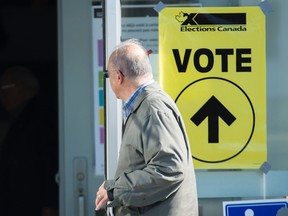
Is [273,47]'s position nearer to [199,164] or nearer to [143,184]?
[199,164]

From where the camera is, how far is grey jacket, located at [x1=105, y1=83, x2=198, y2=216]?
357 cm

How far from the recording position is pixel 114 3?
424 centimetres

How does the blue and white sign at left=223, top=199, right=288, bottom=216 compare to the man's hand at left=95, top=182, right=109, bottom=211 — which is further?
the blue and white sign at left=223, top=199, right=288, bottom=216

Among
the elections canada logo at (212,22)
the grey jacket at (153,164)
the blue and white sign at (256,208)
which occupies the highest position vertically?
the elections canada logo at (212,22)

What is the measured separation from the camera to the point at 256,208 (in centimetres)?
488

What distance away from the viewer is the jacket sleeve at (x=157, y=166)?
356 centimetres

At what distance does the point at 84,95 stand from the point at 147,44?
0.67m

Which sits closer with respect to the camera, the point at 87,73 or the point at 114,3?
the point at 114,3

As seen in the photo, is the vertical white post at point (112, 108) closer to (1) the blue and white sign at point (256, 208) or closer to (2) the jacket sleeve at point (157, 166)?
(2) the jacket sleeve at point (157, 166)

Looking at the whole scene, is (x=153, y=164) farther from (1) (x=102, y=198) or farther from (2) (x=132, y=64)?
(2) (x=132, y=64)
